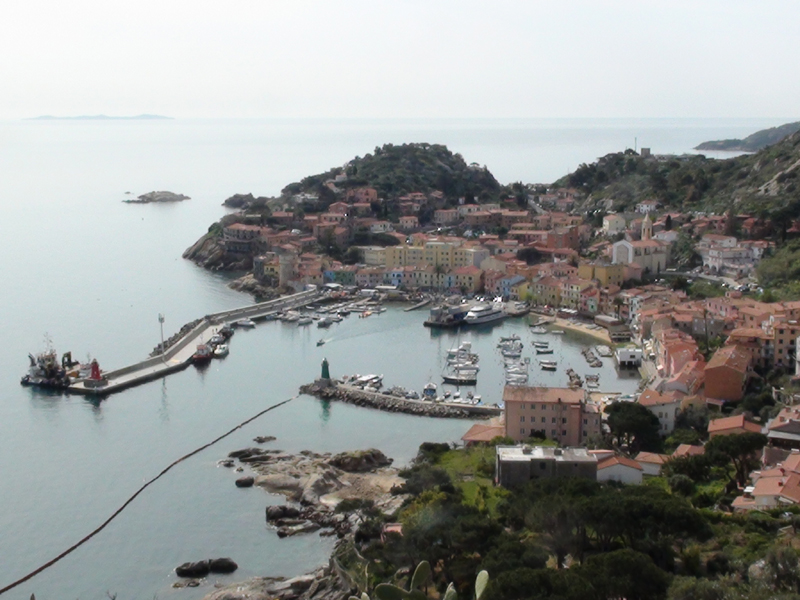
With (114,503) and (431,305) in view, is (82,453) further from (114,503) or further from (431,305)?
(431,305)

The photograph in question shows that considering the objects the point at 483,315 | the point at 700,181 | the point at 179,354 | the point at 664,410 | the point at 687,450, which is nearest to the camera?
the point at 687,450

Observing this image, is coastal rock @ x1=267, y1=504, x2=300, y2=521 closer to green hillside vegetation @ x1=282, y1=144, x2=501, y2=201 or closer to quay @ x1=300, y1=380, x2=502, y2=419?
quay @ x1=300, y1=380, x2=502, y2=419

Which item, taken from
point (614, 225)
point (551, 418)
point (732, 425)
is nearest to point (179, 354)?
point (551, 418)

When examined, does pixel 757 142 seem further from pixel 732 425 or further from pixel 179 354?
pixel 732 425

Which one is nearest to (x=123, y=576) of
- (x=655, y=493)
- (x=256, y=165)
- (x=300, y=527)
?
(x=300, y=527)

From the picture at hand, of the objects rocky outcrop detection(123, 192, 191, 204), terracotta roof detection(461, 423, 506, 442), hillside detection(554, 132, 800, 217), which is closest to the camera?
terracotta roof detection(461, 423, 506, 442)

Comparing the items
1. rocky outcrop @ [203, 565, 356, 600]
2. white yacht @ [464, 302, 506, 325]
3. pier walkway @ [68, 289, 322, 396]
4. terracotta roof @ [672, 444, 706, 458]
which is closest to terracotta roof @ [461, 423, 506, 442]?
terracotta roof @ [672, 444, 706, 458]

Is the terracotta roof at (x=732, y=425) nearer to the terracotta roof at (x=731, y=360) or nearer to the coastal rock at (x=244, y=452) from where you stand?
the terracotta roof at (x=731, y=360)
